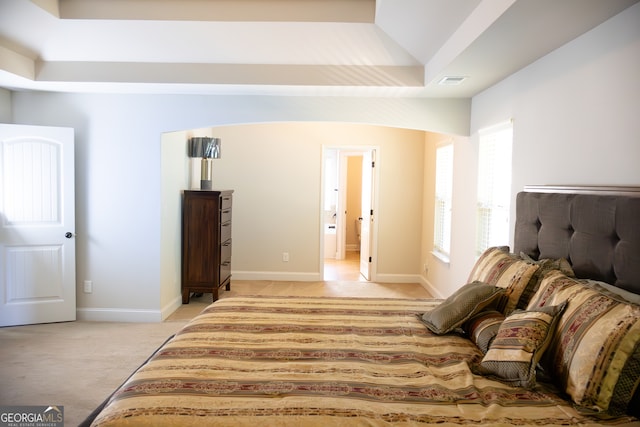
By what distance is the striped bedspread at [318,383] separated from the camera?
1.51 meters

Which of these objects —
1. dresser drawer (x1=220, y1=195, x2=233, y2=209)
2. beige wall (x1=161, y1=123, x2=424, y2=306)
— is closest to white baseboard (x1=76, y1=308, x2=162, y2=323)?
dresser drawer (x1=220, y1=195, x2=233, y2=209)

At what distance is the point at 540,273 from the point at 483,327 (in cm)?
42

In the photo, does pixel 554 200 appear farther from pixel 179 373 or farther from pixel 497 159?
pixel 179 373

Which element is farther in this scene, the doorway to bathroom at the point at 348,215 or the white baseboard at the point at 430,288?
the doorway to bathroom at the point at 348,215

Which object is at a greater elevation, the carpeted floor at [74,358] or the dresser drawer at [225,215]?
the dresser drawer at [225,215]

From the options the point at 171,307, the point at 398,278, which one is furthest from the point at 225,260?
the point at 398,278

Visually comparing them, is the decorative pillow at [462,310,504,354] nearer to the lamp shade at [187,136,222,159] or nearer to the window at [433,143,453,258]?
the window at [433,143,453,258]

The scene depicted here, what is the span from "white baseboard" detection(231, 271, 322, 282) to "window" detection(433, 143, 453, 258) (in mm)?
1907

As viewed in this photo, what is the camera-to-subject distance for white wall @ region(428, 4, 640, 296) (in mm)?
2133

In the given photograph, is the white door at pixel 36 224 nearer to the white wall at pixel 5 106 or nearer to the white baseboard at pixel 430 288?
the white wall at pixel 5 106

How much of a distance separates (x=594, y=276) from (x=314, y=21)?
2.52m

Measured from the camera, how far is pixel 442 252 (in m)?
Answer: 5.66

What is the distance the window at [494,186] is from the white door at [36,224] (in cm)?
383

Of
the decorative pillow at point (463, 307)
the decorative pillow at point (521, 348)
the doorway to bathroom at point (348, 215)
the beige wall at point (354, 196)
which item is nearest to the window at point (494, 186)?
the decorative pillow at point (463, 307)
